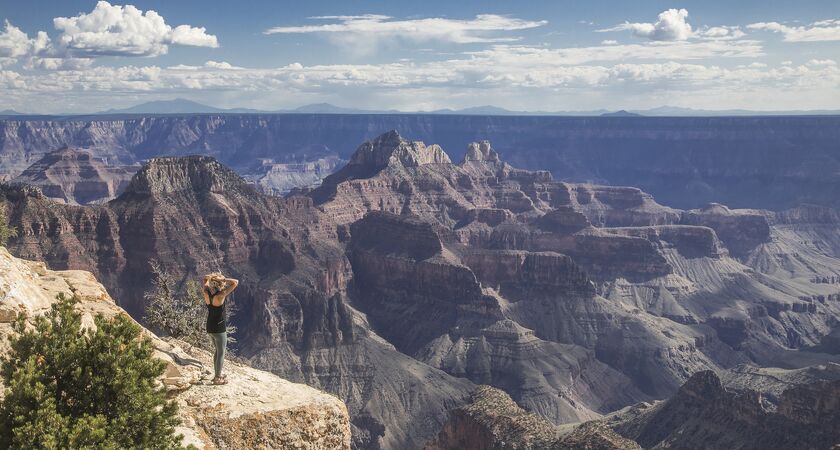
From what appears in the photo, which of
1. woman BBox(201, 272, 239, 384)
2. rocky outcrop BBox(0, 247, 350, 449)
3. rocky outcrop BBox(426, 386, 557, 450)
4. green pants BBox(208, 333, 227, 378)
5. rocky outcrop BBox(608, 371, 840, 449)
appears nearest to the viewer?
rocky outcrop BBox(0, 247, 350, 449)

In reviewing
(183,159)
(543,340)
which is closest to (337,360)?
(543,340)

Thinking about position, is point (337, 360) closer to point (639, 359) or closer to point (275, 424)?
point (639, 359)

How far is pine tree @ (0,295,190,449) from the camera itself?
2202 cm

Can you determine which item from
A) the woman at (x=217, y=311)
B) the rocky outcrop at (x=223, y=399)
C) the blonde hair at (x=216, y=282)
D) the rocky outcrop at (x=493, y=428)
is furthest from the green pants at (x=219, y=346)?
the rocky outcrop at (x=493, y=428)

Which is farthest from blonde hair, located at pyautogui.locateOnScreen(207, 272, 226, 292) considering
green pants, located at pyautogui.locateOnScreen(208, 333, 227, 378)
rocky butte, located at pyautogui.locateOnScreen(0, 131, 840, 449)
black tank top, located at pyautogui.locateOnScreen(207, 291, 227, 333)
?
rocky butte, located at pyautogui.locateOnScreen(0, 131, 840, 449)

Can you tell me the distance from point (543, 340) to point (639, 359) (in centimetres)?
1857

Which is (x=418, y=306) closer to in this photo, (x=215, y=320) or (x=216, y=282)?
(x=216, y=282)

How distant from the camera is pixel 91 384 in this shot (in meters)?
23.1

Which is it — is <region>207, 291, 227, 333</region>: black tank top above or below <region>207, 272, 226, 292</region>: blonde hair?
below

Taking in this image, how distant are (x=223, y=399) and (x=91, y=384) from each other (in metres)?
6.89

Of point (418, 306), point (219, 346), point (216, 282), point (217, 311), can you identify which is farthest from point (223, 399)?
point (418, 306)

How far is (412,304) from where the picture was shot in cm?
15875

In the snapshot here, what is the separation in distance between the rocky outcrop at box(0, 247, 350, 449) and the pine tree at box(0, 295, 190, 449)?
9.34ft

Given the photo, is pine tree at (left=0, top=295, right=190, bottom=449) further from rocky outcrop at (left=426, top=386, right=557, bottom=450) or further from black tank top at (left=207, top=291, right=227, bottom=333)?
rocky outcrop at (left=426, top=386, right=557, bottom=450)
